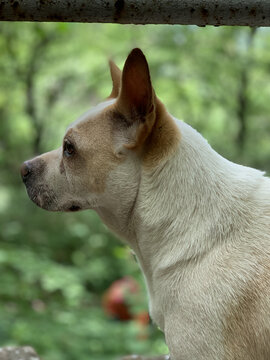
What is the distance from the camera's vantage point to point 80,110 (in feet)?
24.7

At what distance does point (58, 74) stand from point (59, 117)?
685mm

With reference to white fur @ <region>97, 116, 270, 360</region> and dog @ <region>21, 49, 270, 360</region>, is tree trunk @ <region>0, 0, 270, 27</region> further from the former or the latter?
white fur @ <region>97, 116, 270, 360</region>

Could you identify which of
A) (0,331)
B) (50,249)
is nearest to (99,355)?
(0,331)

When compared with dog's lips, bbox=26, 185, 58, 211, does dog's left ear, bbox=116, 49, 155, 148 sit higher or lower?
higher

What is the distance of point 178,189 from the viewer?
5.74 ft

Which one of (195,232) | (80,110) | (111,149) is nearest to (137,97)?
(111,149)

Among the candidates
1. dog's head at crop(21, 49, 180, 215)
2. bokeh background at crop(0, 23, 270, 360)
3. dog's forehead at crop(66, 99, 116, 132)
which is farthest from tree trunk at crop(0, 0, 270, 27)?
bokeh background at crop(0, 23, 270, 360)

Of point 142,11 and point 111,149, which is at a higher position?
point 142,11

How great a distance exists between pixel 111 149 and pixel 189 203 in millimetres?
318

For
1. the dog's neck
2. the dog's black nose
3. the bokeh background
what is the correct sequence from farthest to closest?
1. the bokeh background
2. the dog's black nose
3. the dog's neck

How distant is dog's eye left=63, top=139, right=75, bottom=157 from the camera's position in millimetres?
1858

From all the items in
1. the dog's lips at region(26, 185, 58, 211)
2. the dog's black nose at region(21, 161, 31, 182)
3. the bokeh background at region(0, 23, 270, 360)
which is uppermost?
the dog's black nose at region(21, 161, 31, 182)

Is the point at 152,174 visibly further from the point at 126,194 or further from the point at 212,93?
the point at 212,93

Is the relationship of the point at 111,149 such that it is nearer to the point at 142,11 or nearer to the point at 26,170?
the point at 26,170
